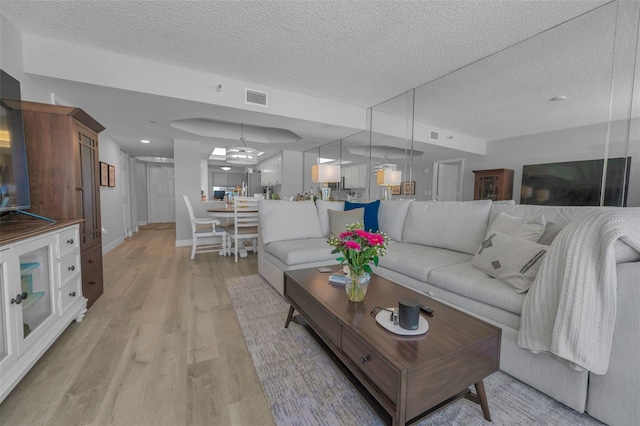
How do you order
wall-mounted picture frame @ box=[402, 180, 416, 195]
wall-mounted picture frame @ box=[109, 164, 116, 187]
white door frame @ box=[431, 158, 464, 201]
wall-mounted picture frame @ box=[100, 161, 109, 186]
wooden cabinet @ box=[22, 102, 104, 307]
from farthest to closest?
wall-mounted picture frame @ box=[109, 164, 116, 187] → wall-mounted picture frame @ box=[100, 161, 109, 186] → wall-mounted picture frame @ box=[402, 180, 416, 195] → white door frame @ box=[431, 158, 464, 201] → wooden cabinet @ box=[22, 102, 104, 307]

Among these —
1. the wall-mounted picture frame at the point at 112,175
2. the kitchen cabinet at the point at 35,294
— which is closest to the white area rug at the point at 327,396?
the kitchen cabinet at the point at 35,294

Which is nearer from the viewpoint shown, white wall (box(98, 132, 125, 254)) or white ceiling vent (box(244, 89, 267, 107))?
white ceiling vent (box(244, 89, 267, 107))

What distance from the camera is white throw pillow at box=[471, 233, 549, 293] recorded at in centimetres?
146

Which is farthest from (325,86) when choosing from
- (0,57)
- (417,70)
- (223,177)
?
(223,177)

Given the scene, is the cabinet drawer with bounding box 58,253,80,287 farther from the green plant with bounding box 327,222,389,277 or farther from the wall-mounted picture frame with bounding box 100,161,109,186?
the wall-mounted picture frame with bounding box 100,161,109,186

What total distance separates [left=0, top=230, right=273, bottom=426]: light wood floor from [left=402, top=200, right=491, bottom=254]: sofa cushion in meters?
1.99

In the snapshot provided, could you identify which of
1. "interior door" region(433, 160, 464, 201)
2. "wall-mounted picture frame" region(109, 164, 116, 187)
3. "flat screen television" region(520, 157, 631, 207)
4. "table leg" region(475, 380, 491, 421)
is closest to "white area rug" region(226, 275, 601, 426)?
"table leg" region(475, 380, 491, 421)

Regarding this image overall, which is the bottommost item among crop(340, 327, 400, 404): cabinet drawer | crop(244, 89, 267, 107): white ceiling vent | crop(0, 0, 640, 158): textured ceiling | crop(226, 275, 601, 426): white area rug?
crop(226, 275, 601, 426): white area rug

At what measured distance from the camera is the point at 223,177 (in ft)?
35.3

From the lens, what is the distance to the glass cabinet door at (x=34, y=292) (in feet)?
4.37

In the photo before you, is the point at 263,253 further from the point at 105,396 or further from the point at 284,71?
the point at 284,71

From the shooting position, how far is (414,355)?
3.10ft

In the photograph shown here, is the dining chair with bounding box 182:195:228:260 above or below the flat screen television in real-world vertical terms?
below

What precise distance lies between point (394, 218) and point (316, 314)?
1876mm
